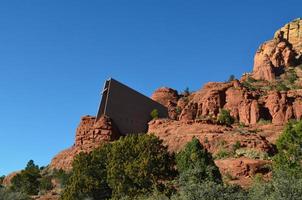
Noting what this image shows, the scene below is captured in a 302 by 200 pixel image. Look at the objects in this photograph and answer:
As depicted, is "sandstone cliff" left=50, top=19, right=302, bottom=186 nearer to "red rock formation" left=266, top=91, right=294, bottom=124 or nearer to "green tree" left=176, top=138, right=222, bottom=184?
"red rock formation" left=266, top=91, right=294, bottom=124

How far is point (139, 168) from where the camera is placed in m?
39.1

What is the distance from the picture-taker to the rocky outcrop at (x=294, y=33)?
399ft

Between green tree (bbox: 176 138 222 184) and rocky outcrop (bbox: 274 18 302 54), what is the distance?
279 ft

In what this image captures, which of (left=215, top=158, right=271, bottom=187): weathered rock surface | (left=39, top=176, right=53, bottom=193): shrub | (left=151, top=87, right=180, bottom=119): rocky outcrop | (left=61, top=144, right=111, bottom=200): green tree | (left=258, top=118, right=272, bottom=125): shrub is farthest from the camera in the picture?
(left=151, top=87, right=180, bottom=119): rocky outcrop

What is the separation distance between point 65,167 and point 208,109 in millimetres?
23591

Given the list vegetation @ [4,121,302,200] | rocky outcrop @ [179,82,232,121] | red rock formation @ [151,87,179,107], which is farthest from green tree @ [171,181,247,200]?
red rock formation @ [151,87,179,107]

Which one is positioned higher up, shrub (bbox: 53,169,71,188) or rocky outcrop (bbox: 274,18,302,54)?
rocky outcrop (bbox: 274,18,302,54)

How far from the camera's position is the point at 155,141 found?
137ft

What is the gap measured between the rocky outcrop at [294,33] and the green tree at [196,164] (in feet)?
279

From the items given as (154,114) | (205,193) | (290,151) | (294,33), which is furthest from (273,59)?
(205,193)

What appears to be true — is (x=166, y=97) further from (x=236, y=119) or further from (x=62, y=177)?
(x=62, y=177)

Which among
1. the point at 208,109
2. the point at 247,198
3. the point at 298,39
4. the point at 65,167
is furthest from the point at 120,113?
the point at 298,39

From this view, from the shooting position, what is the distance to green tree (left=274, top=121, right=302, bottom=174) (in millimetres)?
35656

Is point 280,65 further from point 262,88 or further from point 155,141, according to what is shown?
point 155,141
